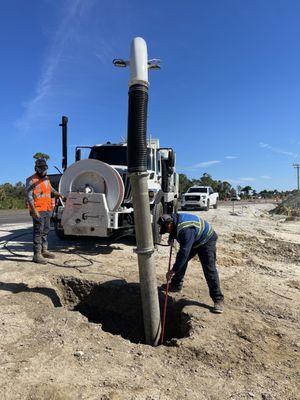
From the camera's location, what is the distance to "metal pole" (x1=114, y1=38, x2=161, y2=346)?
4.79 m

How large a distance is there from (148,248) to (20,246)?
6304mm

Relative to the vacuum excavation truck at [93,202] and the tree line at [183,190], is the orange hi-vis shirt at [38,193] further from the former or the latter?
the tree line at [183,190]

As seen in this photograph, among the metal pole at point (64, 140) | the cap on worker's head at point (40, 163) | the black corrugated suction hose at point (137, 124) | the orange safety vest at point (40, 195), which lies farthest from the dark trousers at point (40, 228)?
the black corrugated suction hose at point (137, 124)

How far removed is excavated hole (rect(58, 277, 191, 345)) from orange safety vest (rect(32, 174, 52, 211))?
63.7 inches

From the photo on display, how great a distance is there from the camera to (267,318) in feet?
19.8

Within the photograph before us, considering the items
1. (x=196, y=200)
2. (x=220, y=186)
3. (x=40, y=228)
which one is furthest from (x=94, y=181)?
(x=220, y=186)

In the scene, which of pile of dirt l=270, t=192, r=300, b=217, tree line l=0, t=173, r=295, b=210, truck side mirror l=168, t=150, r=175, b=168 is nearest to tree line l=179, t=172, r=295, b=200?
tree line l=0, t=173, r=295, b=210

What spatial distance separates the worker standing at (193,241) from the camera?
579 centimetres

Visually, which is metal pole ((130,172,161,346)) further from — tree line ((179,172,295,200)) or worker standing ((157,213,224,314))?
tree line ((179,172,295,200))

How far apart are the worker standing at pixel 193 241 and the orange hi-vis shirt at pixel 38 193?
10.7ft

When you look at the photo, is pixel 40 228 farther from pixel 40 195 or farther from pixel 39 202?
pixel 40 195

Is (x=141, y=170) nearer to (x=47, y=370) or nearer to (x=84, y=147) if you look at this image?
(x=47, y=370)

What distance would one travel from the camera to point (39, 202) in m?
8.25

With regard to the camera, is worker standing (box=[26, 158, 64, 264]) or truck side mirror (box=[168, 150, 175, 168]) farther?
truck side mirror (box=[168, 150, 175, 168])
